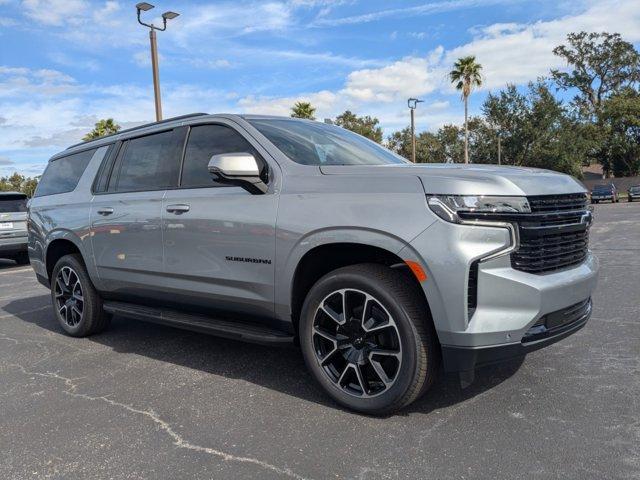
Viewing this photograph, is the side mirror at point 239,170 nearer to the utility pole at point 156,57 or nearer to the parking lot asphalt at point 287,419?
the parking lot asphalt at point 287,419

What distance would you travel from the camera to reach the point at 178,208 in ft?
13.3

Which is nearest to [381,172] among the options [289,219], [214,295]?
[289,219]

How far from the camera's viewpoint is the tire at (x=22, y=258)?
40.8 ft

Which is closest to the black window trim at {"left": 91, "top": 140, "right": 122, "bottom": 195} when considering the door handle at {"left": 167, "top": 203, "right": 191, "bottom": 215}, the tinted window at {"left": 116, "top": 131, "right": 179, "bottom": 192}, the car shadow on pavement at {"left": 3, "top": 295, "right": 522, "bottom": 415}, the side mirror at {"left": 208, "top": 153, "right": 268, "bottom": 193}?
the tinted window at {"left": 116, "top": 131, "right": 179, "bottom": 192}

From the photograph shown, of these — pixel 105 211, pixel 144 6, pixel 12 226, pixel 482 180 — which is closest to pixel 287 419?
pixel 482 180

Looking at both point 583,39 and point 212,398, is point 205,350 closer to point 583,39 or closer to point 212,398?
point 212,398

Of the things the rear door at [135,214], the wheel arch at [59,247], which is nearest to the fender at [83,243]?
the wheel arch at [59,247]

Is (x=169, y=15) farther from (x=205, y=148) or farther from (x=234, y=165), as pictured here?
(x=234, y=165)

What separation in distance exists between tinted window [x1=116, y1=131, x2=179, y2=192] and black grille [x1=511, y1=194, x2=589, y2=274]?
265 cm

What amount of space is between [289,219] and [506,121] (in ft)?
165

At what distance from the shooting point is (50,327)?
586cm

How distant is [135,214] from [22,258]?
10.1 m

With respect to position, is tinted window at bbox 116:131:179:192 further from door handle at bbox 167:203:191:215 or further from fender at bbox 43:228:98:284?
fender at bbox 43:228:98:284

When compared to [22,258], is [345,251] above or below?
above
